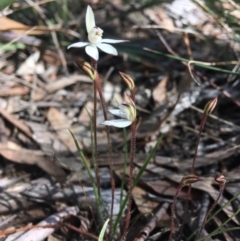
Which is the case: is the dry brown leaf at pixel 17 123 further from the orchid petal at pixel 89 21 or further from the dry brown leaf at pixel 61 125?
the orchid petal at pixel 89 21

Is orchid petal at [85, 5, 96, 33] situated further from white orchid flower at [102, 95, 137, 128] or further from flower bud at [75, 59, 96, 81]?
white orchid flower at [102, 95, 137, 128]

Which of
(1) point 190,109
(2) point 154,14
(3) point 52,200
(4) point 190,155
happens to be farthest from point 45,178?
(2) point 154,14

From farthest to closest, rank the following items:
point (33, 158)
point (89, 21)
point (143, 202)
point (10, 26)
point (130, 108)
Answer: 1. point (10, 26)
2. point (33, 158)
3. point (143, 202)
4. point (89, 21)
5. point (130, 108)

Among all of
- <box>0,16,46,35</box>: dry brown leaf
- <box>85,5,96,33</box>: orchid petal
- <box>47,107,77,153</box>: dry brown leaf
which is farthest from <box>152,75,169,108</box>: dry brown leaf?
<box>85,5,96,33</box>: orchid petal

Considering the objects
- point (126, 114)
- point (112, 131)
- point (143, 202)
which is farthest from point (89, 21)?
point (112, 131)

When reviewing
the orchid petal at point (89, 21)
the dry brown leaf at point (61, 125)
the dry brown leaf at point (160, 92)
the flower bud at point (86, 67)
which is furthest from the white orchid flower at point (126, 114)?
the dry brown leaf at point (160, 92)

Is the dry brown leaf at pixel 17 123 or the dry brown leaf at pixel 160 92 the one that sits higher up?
the dry brown leaf at pixel 17 123

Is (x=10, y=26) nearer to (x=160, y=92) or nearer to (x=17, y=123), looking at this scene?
(x=17, y=123)

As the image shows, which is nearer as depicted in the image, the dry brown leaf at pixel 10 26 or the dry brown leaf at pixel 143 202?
the dry brown leaf at pixel 143 202

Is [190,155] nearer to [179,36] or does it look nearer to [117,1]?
[179,36]
